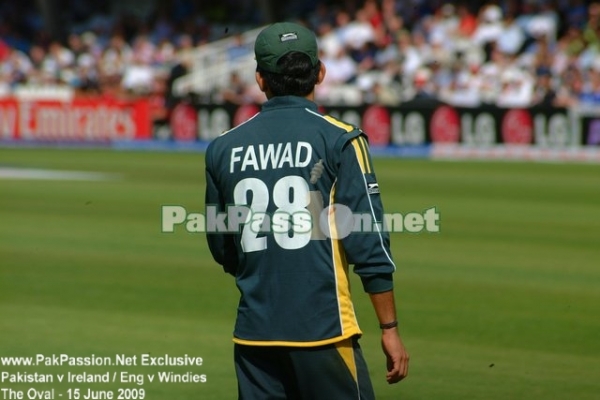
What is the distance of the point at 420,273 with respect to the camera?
32.2ft

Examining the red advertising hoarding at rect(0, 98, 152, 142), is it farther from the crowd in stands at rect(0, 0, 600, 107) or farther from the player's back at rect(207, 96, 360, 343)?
the player's back at rect(207, 96, 360, 343)

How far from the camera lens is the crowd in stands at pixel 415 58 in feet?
76.4

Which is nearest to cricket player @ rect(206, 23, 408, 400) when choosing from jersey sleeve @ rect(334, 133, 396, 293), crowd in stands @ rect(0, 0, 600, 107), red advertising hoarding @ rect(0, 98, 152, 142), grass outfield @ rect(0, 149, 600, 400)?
jersey sleeve @ rect(334, 133, 396, 293)

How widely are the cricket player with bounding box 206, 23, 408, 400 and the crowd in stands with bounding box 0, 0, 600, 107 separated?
60.3 ft

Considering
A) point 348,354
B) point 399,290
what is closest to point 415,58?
point 399,290

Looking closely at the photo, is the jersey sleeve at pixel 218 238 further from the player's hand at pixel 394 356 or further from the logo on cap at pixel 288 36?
the player's hand at pixel 394 356

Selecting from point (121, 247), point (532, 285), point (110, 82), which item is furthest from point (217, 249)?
point (110, 82)

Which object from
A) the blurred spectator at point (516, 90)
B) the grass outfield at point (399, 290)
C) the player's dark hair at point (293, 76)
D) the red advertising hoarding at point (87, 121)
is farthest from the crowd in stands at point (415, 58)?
the player's dark hair at point (293, 76)

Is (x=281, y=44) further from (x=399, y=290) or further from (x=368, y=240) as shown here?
(x=399, y=290)

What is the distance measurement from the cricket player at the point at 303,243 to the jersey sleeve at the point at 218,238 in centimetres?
12

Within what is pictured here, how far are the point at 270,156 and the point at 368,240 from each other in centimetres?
40

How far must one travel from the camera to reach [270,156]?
3.73 m

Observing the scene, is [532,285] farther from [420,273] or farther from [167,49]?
[167,49]

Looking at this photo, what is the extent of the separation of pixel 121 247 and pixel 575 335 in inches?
192
